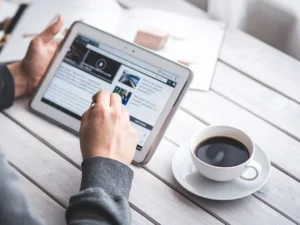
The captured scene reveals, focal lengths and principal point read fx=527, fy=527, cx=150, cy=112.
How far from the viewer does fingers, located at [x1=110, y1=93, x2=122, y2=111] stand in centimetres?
82

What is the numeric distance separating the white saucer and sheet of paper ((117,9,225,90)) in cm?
20

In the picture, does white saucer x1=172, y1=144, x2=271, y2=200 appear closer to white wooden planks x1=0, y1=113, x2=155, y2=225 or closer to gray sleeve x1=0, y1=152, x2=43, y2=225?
white wooden planks x1=0, y1=113, x2=155, y2=225

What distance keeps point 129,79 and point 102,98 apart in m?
Answer: 0.08

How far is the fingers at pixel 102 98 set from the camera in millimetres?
810

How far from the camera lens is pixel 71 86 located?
91 cm

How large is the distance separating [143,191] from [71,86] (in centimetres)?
24

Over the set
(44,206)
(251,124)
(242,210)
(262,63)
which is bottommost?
(44,206)

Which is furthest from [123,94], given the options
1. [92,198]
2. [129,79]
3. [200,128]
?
[92,198]

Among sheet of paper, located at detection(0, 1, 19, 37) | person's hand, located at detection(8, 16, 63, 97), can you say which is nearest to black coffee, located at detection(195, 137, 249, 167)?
person's hand, located at detection(8, 16, 63, 97)

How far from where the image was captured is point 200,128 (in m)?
0.91

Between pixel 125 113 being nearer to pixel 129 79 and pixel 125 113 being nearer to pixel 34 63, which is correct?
pixel 129 79

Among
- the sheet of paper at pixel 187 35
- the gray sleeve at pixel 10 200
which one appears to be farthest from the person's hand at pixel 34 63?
the gray sleeve at pixel 10 200

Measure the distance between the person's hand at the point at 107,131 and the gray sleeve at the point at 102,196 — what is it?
0.09 feet

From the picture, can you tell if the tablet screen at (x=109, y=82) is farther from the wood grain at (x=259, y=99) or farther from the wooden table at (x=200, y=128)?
the wood grain at (x=259, y=99)
